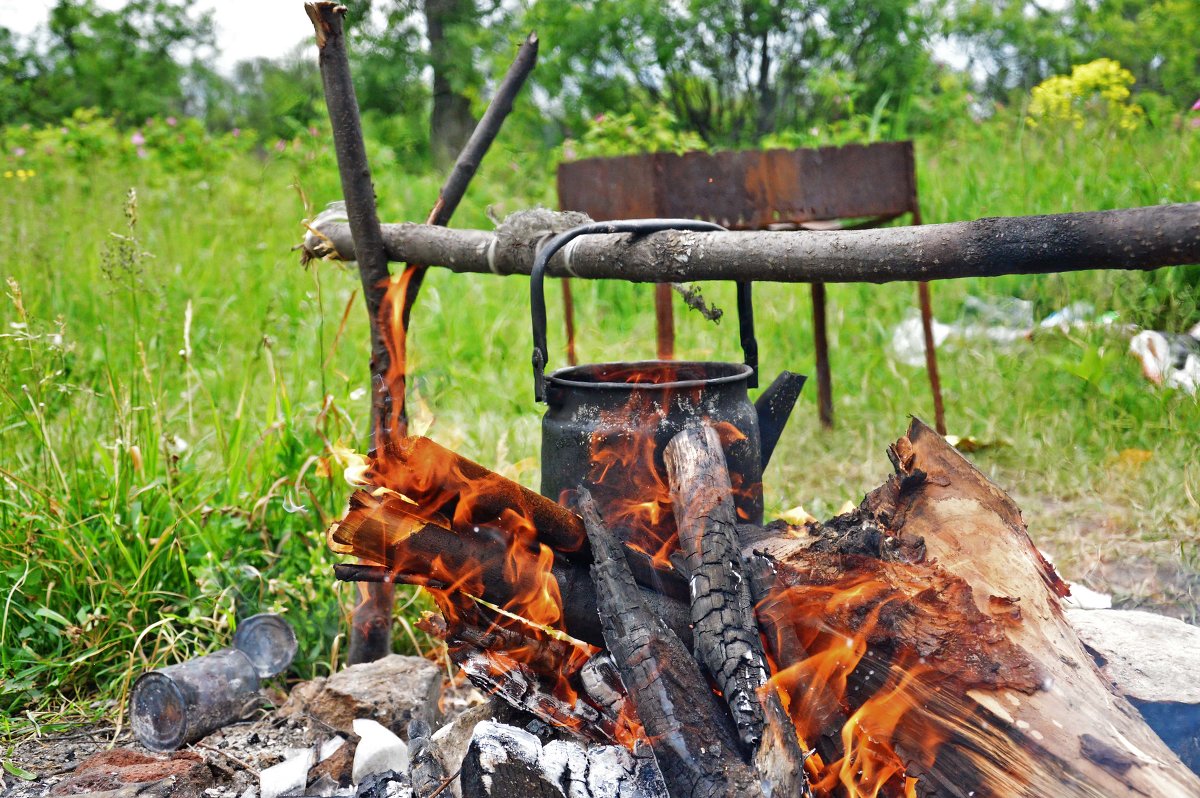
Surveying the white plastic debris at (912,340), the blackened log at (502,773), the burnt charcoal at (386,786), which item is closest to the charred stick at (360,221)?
the burnt charcoal at (386,786)

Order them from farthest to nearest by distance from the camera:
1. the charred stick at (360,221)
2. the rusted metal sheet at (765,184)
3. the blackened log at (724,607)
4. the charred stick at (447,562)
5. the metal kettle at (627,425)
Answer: the rusted metal sheet at (765,184)
the charred stick at (360,221)
the metal kettle at (627,425)
the charred stick at (447,562)
the blackened log at (724,607)

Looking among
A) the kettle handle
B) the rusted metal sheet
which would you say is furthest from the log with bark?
the rusted metal sheet

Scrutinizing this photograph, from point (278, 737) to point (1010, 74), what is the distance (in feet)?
56.3

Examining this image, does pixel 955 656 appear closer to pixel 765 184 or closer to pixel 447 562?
pixel 447 562

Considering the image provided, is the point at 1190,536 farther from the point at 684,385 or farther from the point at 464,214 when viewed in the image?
the point at 464,214

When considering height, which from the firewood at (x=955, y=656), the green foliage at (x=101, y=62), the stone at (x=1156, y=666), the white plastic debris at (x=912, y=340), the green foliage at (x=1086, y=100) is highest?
the green foliage at (x=101, y=62)

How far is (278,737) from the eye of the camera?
2.34 m

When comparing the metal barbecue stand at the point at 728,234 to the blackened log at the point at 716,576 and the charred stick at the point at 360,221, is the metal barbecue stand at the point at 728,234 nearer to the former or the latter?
the charred stick at the point at 360,221

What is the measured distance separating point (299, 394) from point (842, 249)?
244 cm

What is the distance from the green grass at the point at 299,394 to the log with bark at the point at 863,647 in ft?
2.20

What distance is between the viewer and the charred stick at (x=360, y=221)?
2209 millimetres

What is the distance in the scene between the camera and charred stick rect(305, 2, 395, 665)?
7.25 feet

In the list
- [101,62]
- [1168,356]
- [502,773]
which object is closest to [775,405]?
[502,773]

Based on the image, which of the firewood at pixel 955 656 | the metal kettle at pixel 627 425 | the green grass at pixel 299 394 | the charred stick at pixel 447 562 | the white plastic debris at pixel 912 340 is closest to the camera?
the firewood at pixel 955 656
